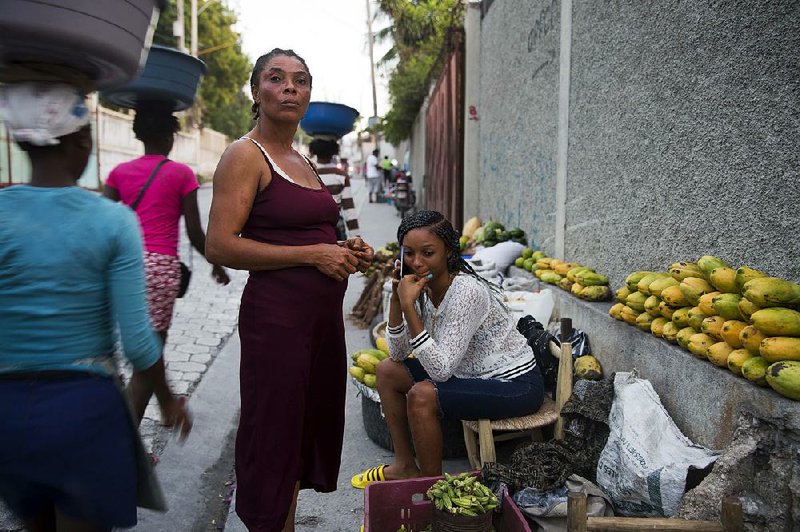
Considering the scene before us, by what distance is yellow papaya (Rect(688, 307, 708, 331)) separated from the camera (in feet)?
9.34

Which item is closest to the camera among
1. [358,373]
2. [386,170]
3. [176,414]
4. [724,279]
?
[176,414]

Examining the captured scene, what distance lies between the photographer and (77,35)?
167cm

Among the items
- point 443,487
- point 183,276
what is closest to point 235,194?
point 443,487

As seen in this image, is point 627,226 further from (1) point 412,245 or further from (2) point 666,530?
(2) point 666,530

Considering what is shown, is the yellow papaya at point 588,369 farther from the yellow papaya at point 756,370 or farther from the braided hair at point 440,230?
the yellow papaya at point 756,370

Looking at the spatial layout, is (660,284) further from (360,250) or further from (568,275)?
(360,250)

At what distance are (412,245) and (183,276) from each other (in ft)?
4.72

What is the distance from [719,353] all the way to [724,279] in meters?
0.37

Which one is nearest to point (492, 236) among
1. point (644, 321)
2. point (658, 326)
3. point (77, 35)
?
point (644, 321)

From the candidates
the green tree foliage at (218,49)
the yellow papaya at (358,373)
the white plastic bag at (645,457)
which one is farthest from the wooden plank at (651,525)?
the green tree foliage at (218,49)

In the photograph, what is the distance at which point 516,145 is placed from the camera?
7160mm

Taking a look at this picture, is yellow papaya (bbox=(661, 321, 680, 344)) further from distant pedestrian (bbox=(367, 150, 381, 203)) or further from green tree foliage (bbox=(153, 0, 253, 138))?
green tree foliage (bbox=(153, 0, 253, 138))

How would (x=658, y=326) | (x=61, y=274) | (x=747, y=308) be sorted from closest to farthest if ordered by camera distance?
(x=61, y=274), (x=747, y=308), (x=658, y=326)

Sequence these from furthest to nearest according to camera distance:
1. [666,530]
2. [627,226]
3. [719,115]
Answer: [627,226] < [719,115] < [666,530]
